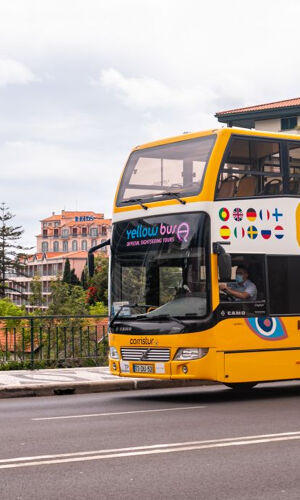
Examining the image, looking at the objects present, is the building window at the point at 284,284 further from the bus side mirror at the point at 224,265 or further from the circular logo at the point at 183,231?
the circular logo at the point at 183,231

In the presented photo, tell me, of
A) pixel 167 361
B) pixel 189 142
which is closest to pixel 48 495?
pixel 167 361

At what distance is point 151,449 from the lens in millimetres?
8203

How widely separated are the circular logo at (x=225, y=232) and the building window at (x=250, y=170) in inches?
17.8

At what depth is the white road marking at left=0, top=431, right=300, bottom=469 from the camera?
24.9 feet

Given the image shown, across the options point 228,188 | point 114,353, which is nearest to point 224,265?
point 228,188

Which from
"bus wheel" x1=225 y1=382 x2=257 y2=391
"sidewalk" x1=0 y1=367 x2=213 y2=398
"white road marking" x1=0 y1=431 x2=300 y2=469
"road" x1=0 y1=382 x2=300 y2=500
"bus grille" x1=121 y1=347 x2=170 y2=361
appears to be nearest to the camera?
"road" x1=0 y1=382 x2=300 y2=500

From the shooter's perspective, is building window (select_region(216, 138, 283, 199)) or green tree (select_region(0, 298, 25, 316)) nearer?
building window (select_region(216, 138, 283, 199))

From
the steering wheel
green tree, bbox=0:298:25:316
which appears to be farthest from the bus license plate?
green tree, bbox=0:298:25:316

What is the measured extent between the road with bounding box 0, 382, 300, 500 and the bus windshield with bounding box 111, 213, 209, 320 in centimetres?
146

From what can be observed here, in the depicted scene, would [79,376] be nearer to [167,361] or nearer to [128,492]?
[167,361]

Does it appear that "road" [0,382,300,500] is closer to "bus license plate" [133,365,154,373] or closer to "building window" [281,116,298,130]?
"bus license plate" [133,365,154,373]

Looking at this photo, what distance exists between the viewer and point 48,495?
6246 mm

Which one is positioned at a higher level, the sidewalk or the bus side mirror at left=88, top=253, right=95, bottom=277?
the bus side mirror at left=88, top=253, right=95, bottom=277

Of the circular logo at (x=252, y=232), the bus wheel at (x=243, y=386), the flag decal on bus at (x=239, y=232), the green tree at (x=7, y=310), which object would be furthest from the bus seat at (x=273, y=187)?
the green tree at (x=7, y=310)
